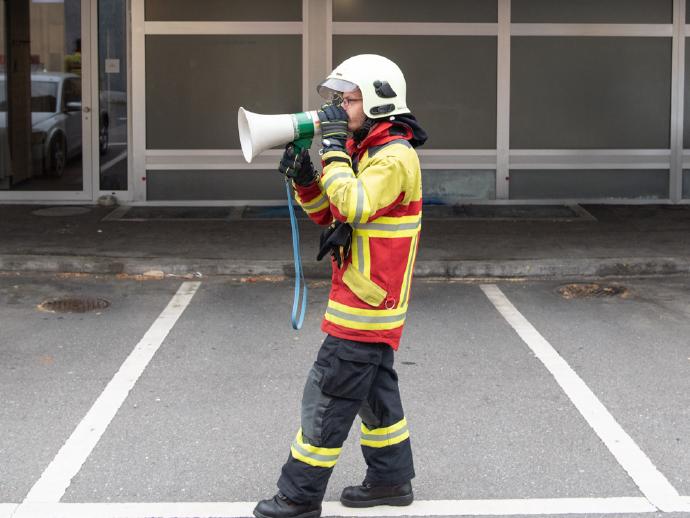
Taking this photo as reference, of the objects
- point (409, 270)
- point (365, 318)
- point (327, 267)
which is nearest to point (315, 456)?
point (365, 318)

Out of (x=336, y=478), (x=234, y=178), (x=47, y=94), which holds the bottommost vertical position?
(x=336, y=478)

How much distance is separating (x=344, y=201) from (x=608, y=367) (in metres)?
3.35

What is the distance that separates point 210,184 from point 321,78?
187cm

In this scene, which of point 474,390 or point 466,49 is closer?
point 474,390

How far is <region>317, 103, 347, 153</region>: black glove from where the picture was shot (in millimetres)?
4062

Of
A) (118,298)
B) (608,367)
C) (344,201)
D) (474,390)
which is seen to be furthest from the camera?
(118,298)

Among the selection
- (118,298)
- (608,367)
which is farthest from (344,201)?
(118,298)

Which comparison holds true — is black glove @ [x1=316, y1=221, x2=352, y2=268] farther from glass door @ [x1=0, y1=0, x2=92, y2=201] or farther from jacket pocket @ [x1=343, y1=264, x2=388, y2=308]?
glass door @ [x1=0, y1=0, x2=92, y2=201]

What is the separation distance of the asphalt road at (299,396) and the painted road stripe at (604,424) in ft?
0.04

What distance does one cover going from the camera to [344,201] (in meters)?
3.98

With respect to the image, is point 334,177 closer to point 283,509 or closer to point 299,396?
point 283,509

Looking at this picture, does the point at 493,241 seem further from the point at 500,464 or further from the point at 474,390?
the point at 500,464

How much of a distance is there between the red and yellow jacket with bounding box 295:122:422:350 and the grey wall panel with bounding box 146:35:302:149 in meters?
8.80

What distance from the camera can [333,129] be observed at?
160 inches
